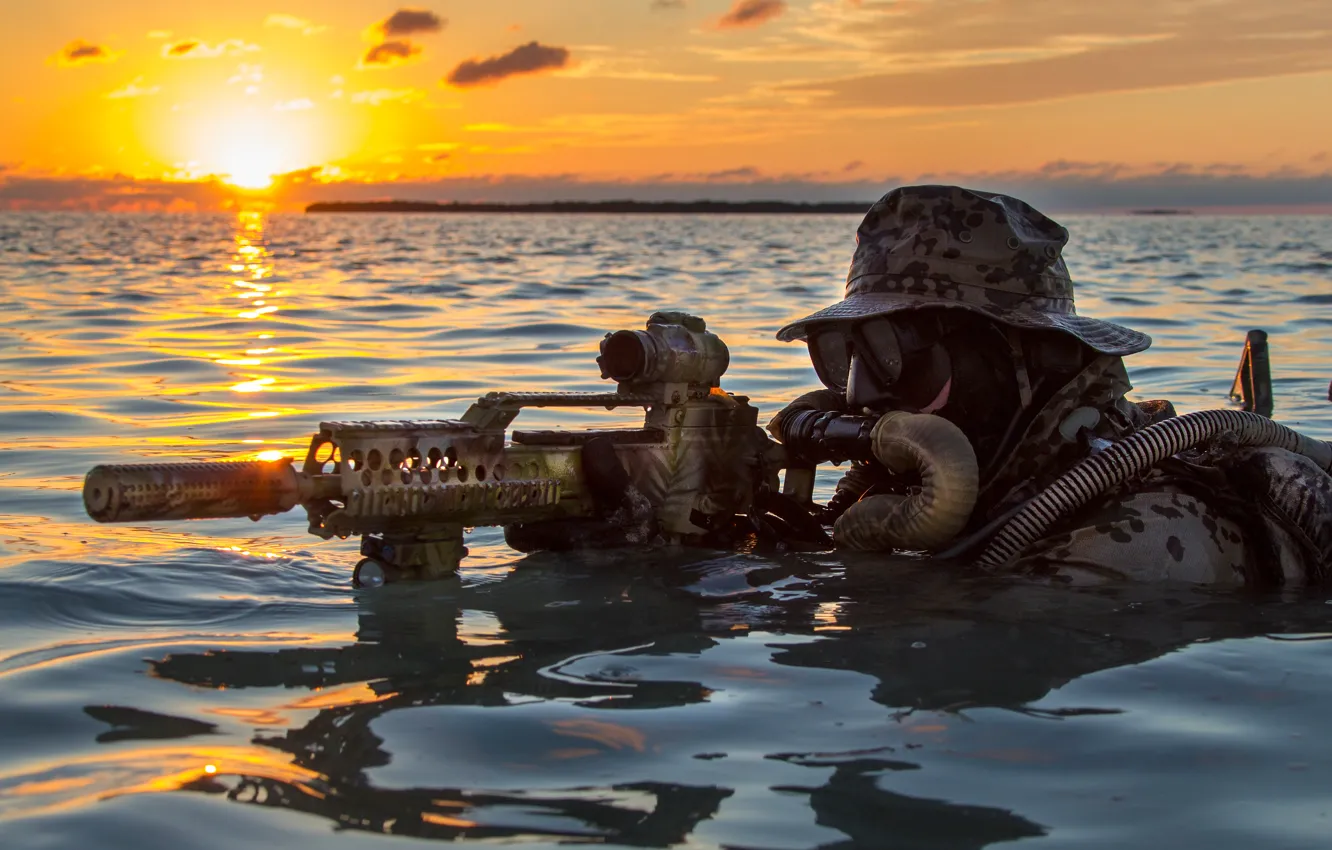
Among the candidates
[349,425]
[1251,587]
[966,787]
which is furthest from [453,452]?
[1251,587]

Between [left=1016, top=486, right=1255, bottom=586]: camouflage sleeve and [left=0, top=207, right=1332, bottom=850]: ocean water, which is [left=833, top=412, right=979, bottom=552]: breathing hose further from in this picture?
[left=1016, top=486, right=1255, bottom=586]: camouflage sleeve

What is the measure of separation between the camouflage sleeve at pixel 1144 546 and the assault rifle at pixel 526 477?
1.09m

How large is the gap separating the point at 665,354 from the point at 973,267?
4.03 ft

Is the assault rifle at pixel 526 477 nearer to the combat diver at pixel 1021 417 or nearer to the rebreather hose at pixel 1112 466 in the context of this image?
the combat diver at pixel 1021 417

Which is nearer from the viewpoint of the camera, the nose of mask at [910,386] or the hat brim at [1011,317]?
the hat brim at [1011,317]

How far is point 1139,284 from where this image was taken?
30031 millimetres

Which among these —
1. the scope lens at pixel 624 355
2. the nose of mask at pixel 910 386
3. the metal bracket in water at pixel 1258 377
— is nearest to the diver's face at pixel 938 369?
the nose of mask at pixel 910 386

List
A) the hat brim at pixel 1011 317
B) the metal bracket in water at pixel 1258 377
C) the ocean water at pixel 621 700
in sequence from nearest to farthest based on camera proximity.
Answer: the ocean water at pixel 621 700
the hat brim at pixel 1011 317
the metal bracket in water at pixel 1258 377

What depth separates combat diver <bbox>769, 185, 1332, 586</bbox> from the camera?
552 cm

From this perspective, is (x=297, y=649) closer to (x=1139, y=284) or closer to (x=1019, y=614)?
(x=1019, y=614)

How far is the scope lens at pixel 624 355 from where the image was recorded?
554 cm

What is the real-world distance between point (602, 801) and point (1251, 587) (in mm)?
3219

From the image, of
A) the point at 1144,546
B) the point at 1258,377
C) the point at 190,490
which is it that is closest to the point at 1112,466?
the point at 1144,546

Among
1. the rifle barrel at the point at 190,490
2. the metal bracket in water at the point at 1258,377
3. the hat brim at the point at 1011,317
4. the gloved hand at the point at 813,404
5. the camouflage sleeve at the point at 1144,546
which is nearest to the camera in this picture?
the rifle barrel at the point at 190,490
